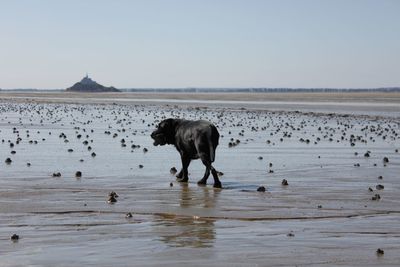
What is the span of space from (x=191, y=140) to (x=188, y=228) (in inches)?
257

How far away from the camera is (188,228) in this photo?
1066cm

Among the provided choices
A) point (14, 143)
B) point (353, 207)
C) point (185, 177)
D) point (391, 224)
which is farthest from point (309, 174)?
point (14, 143)

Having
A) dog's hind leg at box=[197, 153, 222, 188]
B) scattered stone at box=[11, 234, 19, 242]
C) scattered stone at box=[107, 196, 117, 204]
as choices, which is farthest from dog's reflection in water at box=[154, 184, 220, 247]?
scattered stone at box=[11, 234, 19, 242]

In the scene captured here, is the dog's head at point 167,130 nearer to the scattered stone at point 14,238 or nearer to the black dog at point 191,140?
the black dog at point 191,140

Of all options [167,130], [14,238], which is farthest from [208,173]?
[14,238]

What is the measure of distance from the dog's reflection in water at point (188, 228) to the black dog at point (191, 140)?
2421mm

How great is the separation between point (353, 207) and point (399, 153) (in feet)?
39.1

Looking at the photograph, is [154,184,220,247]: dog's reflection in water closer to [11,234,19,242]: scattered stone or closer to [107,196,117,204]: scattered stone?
[107,196,117,204]: scattered stone

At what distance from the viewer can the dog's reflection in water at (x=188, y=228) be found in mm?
9625

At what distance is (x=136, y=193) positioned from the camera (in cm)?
1437

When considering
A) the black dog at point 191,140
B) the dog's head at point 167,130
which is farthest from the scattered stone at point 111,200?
the dog's head at point 167,130

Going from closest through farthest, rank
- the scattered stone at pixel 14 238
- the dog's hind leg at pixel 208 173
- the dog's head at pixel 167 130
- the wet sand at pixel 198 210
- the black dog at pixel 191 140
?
the wet sand at pixel 198 210 → the scattered stone at pixel 14 238 → the dog's hind leg at pixel 208 173 → the black dog at pixel 191 140 → the dog's head at pixel 167 130

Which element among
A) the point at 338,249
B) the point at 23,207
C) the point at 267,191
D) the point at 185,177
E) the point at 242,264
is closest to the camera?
the point at 242,264

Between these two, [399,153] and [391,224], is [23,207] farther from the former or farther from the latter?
[399,153]
